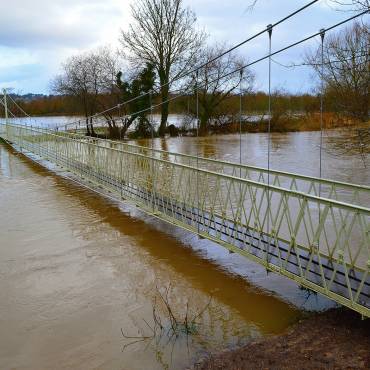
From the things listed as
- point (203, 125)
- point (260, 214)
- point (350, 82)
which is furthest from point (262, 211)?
point (203, 125)

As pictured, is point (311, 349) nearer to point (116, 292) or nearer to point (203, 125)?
point (116, 292)

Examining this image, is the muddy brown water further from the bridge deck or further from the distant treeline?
the distant treeline

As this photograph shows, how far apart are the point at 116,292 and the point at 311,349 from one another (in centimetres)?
241

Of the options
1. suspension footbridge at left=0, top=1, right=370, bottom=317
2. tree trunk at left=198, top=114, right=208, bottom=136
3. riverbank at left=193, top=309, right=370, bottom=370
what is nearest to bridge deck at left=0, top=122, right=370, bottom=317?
suspension footbridge at left=0, top=1, right=370, bottom=317

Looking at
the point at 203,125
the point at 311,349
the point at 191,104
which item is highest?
the point at 191,104

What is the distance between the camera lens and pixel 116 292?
5199mm

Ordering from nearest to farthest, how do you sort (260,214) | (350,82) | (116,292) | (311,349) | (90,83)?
1. (311,349)
2. (116,292)
3. (260,214)
4. (350,82)
5. (90,83)

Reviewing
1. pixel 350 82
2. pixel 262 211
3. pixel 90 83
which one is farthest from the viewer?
pixel 90 83

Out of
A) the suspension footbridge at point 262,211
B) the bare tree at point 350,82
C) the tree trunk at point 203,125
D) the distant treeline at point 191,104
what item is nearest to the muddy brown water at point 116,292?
the suspension footbridge at point 262,211

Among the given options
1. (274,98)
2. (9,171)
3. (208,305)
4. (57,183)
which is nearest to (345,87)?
(208,305)

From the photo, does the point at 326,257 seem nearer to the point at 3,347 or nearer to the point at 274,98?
the point at 3,347

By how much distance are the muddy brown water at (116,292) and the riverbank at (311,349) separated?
0.29 metres

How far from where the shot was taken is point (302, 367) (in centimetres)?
329

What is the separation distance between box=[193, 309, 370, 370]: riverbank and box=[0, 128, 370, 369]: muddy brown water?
0.29 m
